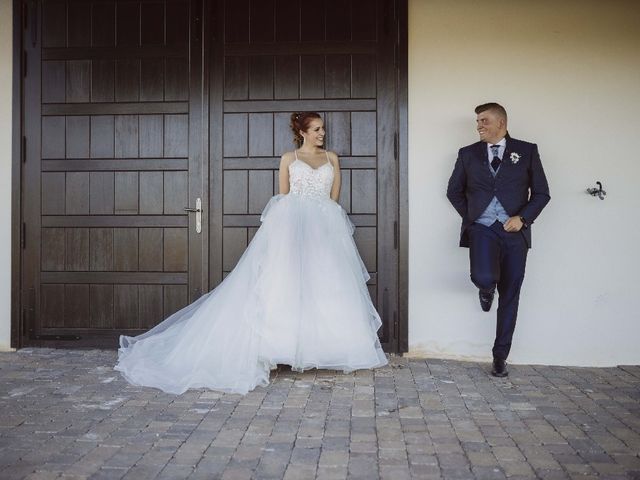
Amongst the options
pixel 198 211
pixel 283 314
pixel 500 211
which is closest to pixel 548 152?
pixel 500 211

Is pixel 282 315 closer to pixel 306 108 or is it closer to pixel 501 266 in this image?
pixel 501 266

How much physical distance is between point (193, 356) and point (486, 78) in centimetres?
322

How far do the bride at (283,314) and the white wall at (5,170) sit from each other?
1.34 m

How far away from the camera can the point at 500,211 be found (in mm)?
4617

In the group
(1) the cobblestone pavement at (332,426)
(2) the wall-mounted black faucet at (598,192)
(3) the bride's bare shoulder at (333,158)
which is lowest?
(1) the cobblestone pavement at (332,426)

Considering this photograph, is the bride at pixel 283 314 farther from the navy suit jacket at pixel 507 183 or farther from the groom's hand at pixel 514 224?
the groom's hand at pixel 514 224

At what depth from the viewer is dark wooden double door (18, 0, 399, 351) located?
5344 millimetres

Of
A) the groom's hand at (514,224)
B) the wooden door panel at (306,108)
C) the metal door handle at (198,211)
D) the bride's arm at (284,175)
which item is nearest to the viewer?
the groom's hand at (514,224)

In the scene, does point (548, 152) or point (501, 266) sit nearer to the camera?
point (501, 266)

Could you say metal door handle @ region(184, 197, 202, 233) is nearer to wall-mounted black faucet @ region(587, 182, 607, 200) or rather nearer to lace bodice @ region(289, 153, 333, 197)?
lace bodice @ region(289, 153, 333, 197)

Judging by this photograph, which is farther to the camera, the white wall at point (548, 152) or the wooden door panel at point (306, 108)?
the wooden door panel at point (306, 108)

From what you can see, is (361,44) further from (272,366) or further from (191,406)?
(191,406)

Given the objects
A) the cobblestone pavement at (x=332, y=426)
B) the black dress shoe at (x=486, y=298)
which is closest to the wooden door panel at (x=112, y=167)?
the cobblestone pavement at (x=332, y=426)

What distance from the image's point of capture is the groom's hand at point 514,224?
14.8ft
